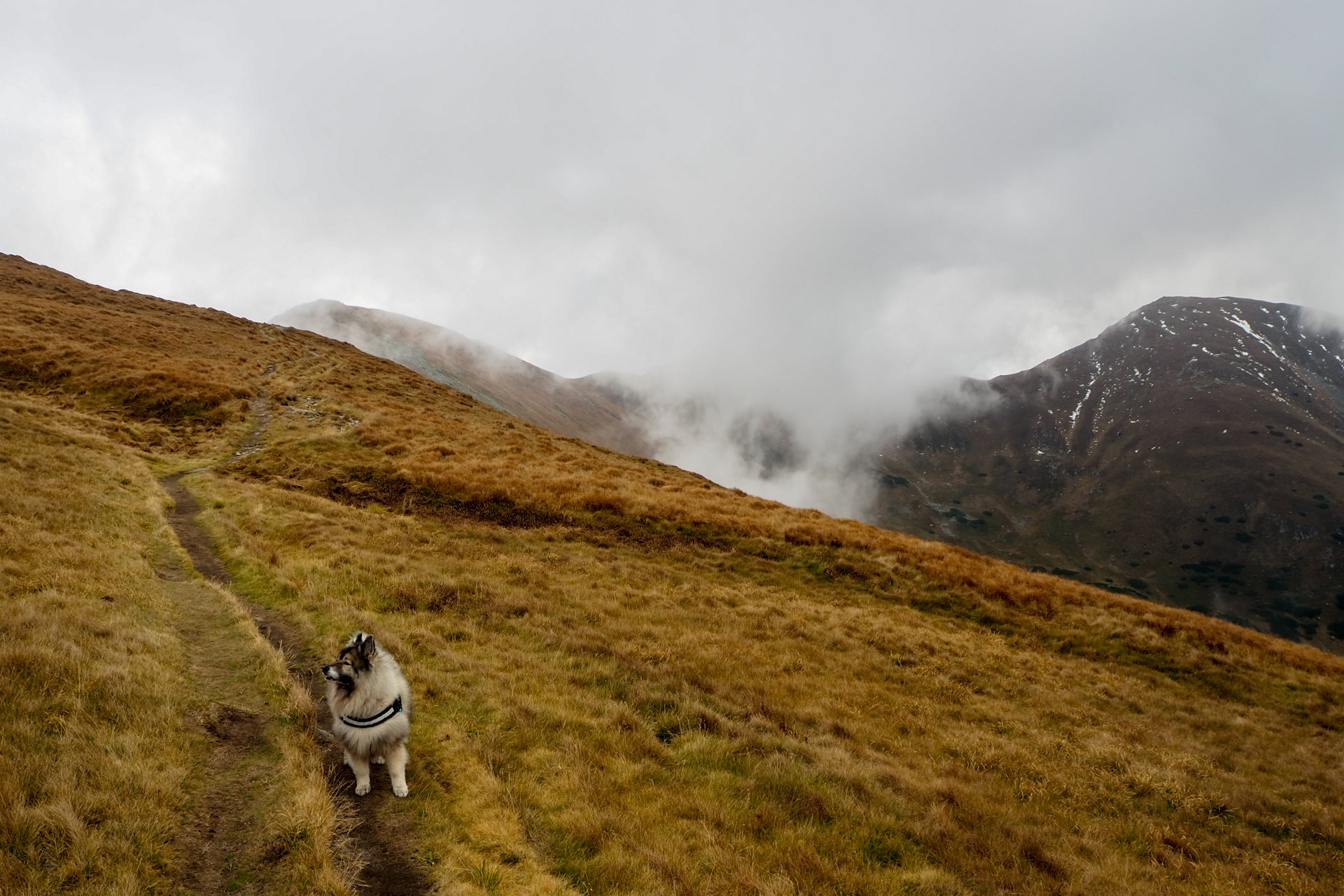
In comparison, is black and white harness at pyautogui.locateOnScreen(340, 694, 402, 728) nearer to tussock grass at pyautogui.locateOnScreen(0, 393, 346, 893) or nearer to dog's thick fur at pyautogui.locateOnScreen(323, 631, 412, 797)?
dog's thick fur at pyautogui.locateOnScreen(323, 631, 412, 797)

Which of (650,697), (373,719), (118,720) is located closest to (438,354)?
(650,697)

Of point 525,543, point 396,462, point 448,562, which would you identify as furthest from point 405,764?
point 396,462

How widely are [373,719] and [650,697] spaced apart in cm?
514

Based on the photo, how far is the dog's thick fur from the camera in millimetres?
7262

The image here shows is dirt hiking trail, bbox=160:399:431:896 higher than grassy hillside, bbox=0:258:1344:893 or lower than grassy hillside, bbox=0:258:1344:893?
lower

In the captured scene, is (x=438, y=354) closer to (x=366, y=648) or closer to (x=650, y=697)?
(x=650, y=697)

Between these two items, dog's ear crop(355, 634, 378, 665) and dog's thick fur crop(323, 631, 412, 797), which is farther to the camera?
dog's ear crop(355, 634, 378, 665)

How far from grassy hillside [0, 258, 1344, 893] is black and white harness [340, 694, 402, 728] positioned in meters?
0.69

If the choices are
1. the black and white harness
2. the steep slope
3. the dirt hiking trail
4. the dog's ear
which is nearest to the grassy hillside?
the dirt hiking trail

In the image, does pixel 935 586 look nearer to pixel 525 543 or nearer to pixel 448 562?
pixel 525 543

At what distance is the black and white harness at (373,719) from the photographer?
23.8 feet

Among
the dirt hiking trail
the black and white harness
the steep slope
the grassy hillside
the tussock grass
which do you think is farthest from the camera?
the steep slope

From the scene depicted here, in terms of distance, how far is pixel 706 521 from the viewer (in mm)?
26062

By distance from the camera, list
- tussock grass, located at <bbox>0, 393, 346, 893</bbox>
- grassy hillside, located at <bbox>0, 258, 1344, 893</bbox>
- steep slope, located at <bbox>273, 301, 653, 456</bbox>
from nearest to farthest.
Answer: tussock grass, located at <bbox>0, 393, 346, 893</bbox>
grassy hillside, located at <bbox>0, 258, 1344, 893</bbox>
steep slope, located at <bbox>273, 301, 653, 456</bbox>
